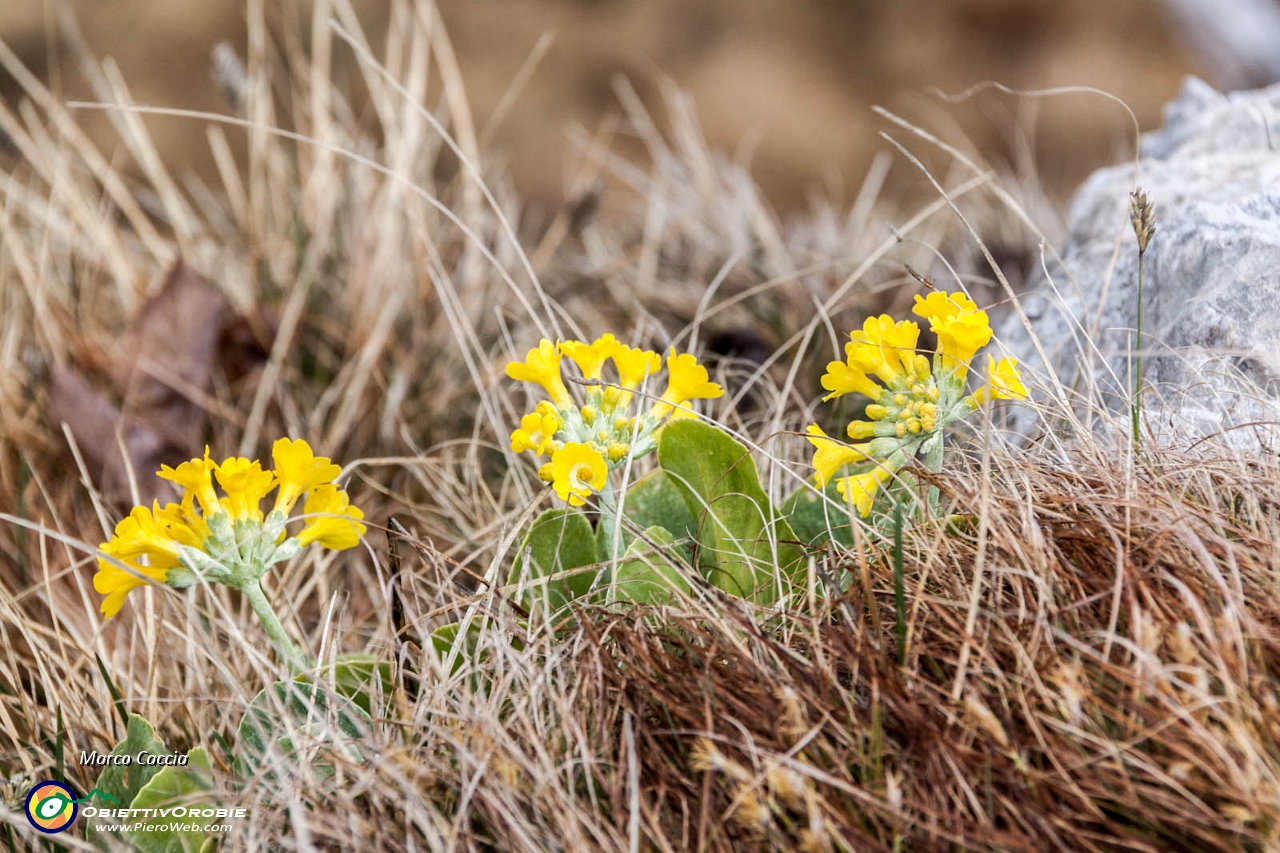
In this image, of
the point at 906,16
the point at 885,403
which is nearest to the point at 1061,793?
the point at 885,403

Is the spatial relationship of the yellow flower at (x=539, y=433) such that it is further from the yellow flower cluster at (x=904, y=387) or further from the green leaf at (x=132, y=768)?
the green leaf at (x=132, y=768)

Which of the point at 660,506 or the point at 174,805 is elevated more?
the point at 660,506

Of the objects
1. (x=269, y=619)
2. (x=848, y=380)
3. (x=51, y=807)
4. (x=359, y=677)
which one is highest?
(x=848, y=380)

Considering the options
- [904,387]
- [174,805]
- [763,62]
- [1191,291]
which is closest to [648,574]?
[904,387]

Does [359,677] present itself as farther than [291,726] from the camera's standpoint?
Yes

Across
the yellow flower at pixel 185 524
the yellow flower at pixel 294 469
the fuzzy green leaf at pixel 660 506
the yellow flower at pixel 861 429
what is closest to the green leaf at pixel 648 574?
the fuzzy green leaf at pixel 660 506

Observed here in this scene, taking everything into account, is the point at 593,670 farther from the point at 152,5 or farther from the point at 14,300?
the point at 152,5

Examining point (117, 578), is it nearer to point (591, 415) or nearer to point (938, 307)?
point (591, 415)
